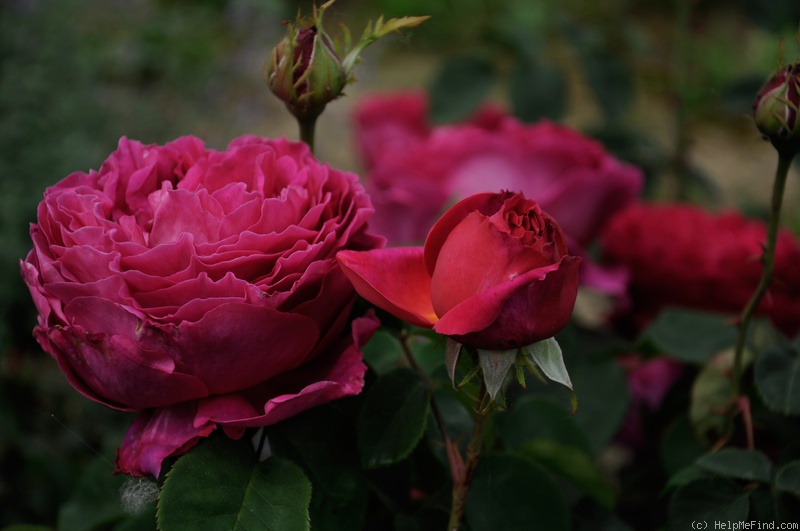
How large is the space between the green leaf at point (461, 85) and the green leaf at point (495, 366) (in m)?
A: 0.64

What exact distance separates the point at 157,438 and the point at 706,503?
28 cm

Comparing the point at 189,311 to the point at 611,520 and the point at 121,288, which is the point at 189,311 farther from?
the point at 611,520

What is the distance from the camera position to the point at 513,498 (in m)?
0.43

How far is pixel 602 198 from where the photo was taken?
26.4 inches

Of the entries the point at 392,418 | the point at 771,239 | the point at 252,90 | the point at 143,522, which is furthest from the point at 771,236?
the point at 252,90

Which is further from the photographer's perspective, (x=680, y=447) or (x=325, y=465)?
(x=680, y=447)

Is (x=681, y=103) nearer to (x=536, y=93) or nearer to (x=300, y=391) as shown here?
(x=536, y=93)

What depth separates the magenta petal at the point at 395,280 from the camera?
33cm

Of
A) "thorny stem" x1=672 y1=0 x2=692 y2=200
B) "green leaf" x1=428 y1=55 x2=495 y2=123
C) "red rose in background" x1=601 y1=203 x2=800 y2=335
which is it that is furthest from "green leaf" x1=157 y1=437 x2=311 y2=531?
"thorny stem" x1=672 y1=0 x2=692 y2=200

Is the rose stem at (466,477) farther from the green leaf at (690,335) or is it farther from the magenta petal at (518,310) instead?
the green leaf at (690,335)

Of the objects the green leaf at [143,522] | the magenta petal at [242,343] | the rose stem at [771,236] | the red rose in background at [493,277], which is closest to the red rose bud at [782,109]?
the rose stem at [771,236]

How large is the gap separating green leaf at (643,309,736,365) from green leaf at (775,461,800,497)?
0.13 meters

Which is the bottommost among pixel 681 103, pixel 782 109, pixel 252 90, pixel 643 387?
pixel 252 90

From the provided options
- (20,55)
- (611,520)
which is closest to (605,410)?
(611,520)
